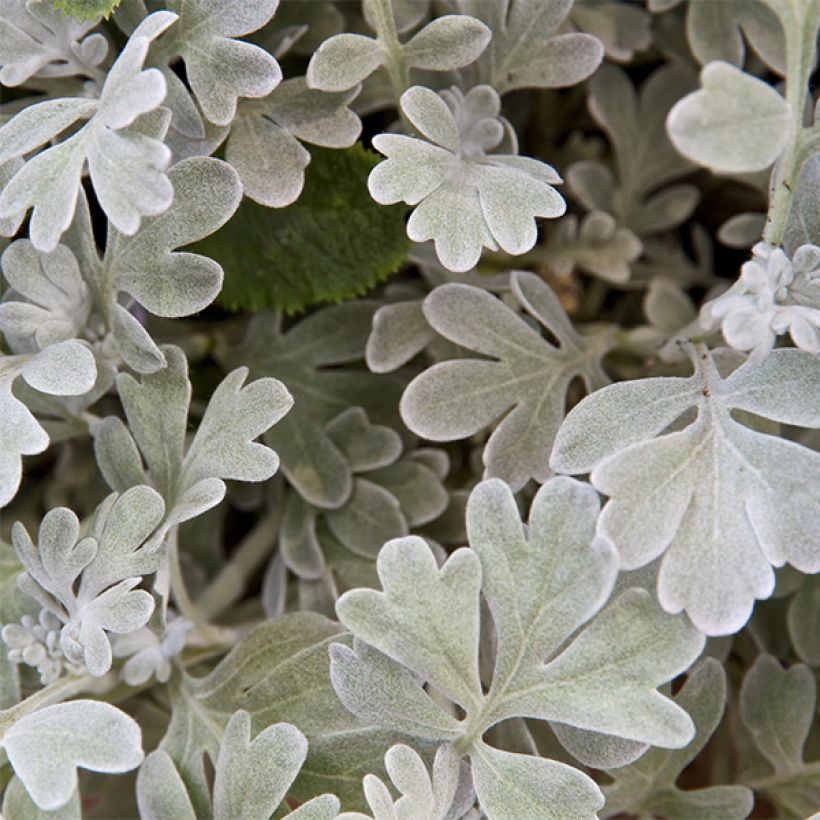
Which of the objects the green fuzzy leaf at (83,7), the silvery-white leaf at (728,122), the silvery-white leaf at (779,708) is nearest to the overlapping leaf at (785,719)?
the silvery-white leaf at (779,708)

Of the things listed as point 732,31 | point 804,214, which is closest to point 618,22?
point 732,31

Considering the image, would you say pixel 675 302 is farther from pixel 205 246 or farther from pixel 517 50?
pixel 205 246

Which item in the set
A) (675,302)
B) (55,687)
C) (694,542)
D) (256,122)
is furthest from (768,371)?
(55,687)

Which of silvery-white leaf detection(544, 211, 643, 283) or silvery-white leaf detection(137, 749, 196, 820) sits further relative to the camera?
silvery-white leaf detection(544, 211, 643, 283)

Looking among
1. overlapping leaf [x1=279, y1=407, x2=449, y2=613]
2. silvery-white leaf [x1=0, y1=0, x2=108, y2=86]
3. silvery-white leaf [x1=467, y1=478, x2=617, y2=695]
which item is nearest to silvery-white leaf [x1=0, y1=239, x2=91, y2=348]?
silvery-white leaf [x1=0, y1=0, x2=108, y2=86]

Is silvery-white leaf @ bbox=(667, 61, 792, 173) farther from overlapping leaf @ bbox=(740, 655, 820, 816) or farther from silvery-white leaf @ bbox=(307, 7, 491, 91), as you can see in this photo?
overlapping leaf @ bbox=(740, 655, 820, 816)

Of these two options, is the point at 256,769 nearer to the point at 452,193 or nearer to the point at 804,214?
the point at 452,193
